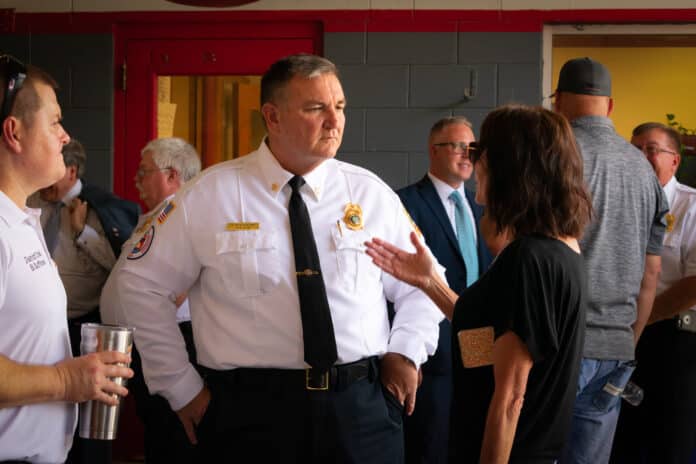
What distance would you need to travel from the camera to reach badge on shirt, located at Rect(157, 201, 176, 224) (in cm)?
218

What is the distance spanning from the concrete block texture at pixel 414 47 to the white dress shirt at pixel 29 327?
307cm

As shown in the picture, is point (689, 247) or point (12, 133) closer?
point (12, 133)

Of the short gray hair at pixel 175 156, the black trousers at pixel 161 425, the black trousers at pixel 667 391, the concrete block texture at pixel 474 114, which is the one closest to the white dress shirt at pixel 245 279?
the black trousers at pixel 161 425

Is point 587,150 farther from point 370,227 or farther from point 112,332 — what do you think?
point 112,332

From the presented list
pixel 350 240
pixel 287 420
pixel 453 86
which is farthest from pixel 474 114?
pixel 287 420

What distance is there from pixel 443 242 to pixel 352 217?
1275 millimetres

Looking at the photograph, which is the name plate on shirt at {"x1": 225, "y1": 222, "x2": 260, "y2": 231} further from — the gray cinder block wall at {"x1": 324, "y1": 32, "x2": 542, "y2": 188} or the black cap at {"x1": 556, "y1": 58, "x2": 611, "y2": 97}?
the gray cinder block wall at {"x1": 324, "y1": 32, "x2": 542, "y2": 188}

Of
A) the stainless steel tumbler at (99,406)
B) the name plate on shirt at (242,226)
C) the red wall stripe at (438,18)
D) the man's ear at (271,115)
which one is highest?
the red wall stripe at (438,18)

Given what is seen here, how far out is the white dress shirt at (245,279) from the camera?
208cm

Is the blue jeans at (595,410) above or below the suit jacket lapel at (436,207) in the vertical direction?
below

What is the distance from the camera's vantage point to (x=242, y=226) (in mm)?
2145

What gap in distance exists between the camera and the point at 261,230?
2.14m

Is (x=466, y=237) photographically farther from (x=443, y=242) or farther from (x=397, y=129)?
(x=397, y=129)

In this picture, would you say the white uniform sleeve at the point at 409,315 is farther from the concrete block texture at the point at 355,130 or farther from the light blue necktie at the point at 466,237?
the concrete block texture at the point at 355,130
